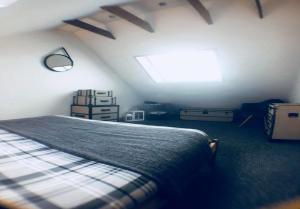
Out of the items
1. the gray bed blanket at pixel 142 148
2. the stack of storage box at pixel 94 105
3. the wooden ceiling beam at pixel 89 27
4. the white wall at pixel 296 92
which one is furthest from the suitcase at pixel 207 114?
the gray bed blanket at pixel 142 148

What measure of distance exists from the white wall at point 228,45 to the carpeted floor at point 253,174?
1.31 m

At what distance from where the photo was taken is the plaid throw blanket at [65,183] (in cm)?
69

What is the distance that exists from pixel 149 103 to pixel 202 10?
3046mm

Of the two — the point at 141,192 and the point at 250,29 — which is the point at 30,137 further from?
the point at 250,29

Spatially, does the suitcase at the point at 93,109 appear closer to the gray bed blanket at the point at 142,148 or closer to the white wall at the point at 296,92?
the gray bed blanket at the point at 142,148

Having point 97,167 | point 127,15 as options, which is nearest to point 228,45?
point 127,15

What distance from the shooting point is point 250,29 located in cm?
302

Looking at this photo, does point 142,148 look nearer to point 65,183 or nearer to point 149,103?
point 65,183

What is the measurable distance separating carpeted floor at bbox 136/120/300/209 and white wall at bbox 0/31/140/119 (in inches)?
110

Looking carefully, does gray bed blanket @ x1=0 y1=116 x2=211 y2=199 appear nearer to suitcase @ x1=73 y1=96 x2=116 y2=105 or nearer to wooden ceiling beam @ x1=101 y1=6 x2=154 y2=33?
wooden ceiling beam @ x1=101 y1=6 x2=154 y2=33

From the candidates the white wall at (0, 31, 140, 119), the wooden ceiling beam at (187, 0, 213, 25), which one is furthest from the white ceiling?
the wooden ceiling beam at (187, 0, 213, 25)

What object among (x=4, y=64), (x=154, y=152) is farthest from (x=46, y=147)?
(x=4, y=64)

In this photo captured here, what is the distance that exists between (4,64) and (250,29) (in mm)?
3569

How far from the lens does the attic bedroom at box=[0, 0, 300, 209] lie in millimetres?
937
